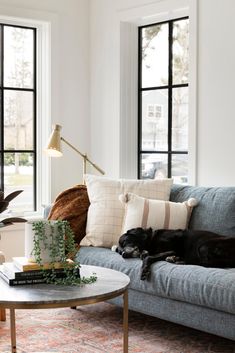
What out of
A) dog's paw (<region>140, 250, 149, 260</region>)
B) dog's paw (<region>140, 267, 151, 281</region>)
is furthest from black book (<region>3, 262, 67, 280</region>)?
dog's paw (<region>140, 250, 149, 260</region>)

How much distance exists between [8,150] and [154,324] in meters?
2.12


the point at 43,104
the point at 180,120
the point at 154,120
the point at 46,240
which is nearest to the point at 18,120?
the point at 43,104

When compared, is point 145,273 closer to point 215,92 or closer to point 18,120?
point 215,92

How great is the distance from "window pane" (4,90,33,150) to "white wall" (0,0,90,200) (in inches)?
8.7

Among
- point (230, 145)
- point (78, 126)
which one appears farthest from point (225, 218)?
point (78, 126)

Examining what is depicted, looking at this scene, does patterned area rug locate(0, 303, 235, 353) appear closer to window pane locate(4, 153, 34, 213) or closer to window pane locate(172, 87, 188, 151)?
window pane locate(4, 153, 34, 213)

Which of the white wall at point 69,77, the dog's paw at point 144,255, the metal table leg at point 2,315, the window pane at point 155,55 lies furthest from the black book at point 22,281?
the window pane at point 155,55

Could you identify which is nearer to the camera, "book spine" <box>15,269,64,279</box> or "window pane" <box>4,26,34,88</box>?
"book spine" <box>15,269,64,279</box>

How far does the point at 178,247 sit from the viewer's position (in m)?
3.94

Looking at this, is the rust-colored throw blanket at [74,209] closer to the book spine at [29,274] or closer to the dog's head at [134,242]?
the dog's head at [134,242]

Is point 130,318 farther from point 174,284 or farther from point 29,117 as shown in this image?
point 29,117

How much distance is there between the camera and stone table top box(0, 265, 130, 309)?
256 centimetres

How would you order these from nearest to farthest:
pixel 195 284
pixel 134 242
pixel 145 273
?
pixel 195 284
pixel 145 273
pixel 134 242

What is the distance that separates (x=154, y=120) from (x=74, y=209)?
1.37 m
